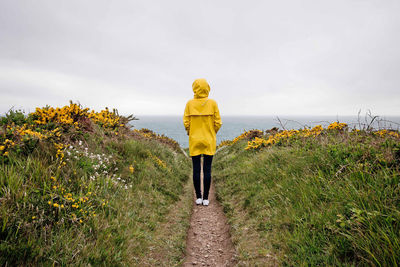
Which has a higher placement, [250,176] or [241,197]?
[250,176]

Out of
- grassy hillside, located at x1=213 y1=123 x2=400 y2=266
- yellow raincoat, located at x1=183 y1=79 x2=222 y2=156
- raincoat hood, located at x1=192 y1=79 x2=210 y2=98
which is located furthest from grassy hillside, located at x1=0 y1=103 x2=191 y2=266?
raincoat hood, located at x1=192 y1=79 x2=210 y2=98

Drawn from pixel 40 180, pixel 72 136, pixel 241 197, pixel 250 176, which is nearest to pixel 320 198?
pixel 241 197

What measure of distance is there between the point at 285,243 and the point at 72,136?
17.7 feet

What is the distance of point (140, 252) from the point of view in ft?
10.0

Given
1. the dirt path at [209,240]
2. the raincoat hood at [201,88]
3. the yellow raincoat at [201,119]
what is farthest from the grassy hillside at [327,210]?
the raincoat hood at [201,88]

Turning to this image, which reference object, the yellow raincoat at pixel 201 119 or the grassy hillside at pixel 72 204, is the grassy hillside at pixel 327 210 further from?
the yellow raincoat at pixel 201 119

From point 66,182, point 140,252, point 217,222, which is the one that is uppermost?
point 66,182

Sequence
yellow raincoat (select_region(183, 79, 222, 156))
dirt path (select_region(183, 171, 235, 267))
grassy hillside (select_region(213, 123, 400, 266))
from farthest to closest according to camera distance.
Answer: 1. yellow raincoat (select_region(183, 79, 222, 156))
2. dirt path (select_region(183, 171, 235, 267))
3. grassy hillside (select_region(213, 123, 400, 266))

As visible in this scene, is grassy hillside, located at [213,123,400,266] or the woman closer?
grassy hillside, located at [213,123,400,266]

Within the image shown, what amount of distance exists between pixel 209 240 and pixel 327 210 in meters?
2.42

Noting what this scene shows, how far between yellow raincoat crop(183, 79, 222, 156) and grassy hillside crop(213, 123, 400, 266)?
1770 millimetres

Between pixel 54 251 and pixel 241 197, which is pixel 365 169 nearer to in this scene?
pixel 241 197

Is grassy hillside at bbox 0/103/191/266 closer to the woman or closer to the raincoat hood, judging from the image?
the woman

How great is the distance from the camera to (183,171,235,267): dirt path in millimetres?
3383
